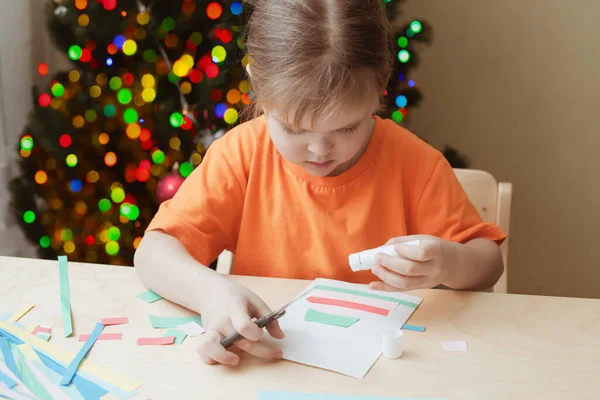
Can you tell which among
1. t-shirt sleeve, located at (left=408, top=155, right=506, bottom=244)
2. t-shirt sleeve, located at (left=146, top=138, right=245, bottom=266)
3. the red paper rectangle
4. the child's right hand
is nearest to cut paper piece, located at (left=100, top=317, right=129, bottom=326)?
the red paper rectangle

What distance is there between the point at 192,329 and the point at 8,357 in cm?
21

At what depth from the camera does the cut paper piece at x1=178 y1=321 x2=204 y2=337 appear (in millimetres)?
768

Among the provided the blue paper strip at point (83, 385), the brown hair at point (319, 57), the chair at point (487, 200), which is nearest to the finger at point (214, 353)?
the blue paper strip at point (83, 385)

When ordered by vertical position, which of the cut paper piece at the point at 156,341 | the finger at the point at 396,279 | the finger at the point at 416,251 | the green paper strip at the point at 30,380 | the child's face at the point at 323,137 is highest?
the child's face at the point at 323,137

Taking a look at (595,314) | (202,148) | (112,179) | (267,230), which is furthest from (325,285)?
(112,179)

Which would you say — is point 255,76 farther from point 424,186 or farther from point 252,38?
point 424,186

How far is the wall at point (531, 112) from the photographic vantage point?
6.47 ft

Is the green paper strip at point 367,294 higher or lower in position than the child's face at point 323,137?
lower

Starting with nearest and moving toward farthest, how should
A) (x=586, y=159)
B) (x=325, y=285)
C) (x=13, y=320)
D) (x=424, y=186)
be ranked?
1. (x=13, y=320)
2. (x=325, y=285)
3. (x=424, y=186)
4. (x=586, y=159)

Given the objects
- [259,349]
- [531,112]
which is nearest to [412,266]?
[259,349]

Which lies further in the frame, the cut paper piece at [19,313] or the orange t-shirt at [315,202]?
the orange t-shirt at [315,202]

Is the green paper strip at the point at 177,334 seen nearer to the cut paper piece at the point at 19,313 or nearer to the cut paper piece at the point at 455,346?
the cut paper piece at the point at 19,313

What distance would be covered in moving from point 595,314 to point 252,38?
63 cm

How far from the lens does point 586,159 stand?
2033 millimetres
